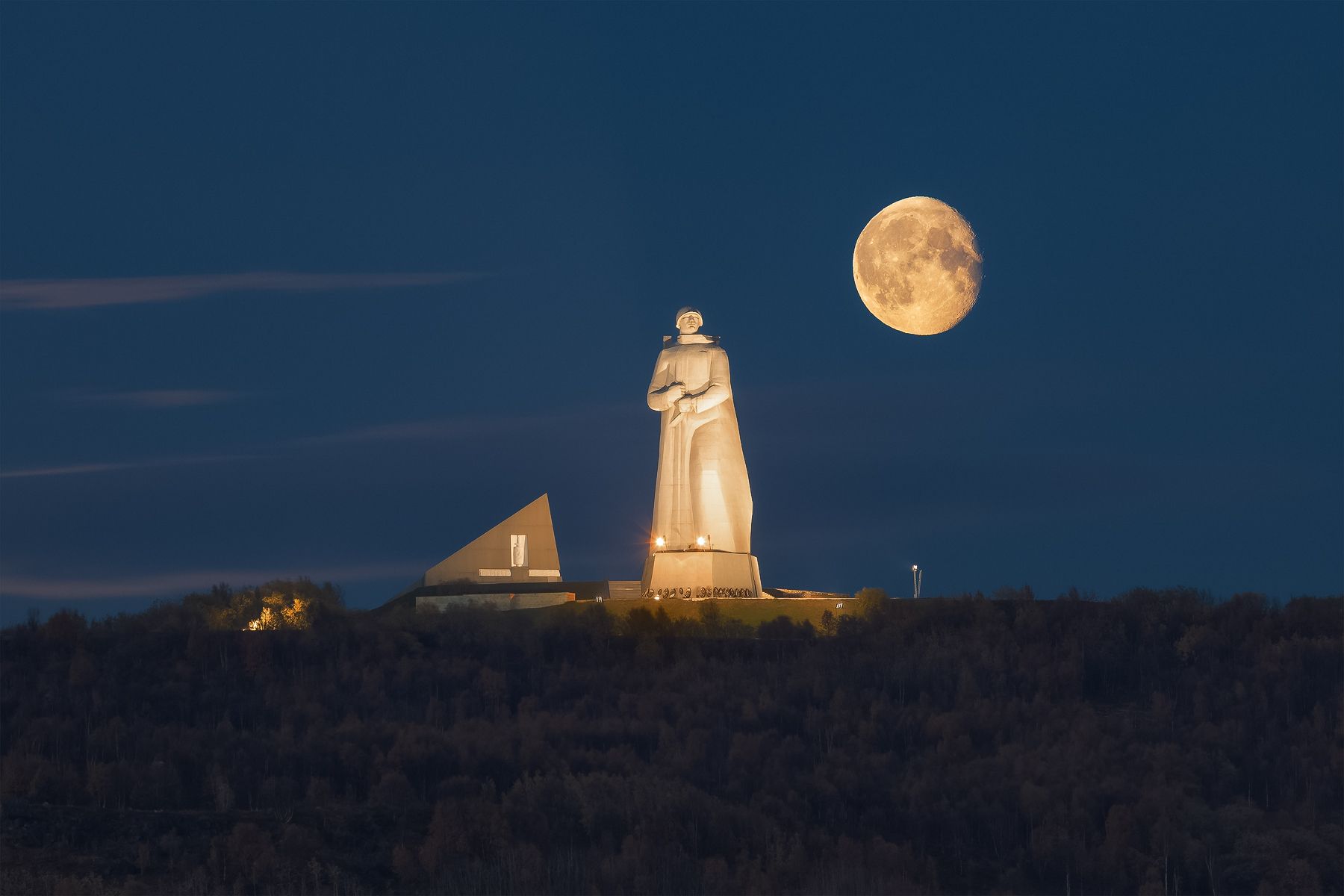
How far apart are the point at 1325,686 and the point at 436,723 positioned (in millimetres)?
11888

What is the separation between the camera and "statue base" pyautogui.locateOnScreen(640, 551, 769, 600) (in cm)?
3403

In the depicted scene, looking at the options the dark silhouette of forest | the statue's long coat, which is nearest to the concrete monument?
the statue's long coat

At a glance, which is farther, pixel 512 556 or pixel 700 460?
pixel 512 556

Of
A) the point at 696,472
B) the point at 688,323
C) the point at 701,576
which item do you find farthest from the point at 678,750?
the point at 688,323

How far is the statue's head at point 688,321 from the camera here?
35.1 metres

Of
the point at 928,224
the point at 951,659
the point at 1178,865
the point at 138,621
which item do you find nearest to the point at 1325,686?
the point at 951,659

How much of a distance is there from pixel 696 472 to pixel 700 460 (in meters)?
0.22

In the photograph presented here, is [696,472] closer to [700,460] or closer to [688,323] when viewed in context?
[700,460]

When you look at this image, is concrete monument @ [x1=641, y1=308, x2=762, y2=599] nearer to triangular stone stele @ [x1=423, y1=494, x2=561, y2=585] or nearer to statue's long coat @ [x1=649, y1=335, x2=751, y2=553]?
statue's long coat @ [x1=649, y1=335, x2=751, y2=553]

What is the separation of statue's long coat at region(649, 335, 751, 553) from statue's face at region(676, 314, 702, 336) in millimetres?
111

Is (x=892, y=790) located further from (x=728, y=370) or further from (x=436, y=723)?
(x=728, y=370)

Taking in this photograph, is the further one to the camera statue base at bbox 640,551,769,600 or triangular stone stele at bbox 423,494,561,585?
triangular stone stele at bbox 423,494,561,585

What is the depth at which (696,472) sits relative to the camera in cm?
3491

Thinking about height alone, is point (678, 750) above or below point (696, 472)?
below
